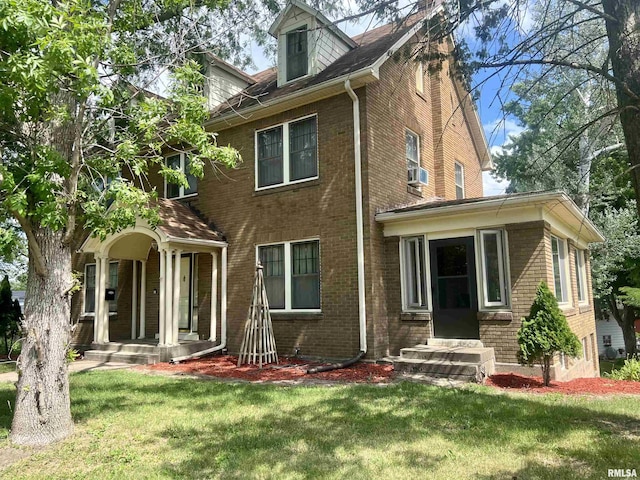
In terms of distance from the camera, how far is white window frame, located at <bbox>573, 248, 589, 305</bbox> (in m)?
13.7

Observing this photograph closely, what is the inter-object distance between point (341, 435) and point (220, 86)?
11.9 meters

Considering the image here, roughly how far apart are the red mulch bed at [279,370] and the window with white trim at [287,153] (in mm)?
4352

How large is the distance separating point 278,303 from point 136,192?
21.1 ft

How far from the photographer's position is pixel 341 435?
522 centimetres

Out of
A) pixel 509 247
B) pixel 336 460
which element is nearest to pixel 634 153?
pixel 336 460

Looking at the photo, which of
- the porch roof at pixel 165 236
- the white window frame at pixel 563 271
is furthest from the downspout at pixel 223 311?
the white window frame at pixel 563 271

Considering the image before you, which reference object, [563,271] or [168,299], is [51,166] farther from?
[563,271]

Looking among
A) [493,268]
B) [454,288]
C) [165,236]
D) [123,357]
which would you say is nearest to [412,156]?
[454,288]

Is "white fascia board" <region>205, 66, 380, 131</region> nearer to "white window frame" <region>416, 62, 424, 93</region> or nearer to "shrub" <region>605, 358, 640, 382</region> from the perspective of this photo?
"white window frame" <region>416, 62, 424, 93</region>

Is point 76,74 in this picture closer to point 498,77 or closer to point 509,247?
point 498,77

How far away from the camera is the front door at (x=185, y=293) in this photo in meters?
13.1

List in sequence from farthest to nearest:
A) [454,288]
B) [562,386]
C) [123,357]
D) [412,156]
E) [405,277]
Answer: [412,156]
[123,357]
[405,277]
[454,288]
[562,386]

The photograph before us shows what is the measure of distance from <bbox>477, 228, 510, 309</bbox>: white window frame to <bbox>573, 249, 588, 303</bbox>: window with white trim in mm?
5029

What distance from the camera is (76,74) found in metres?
4.97
